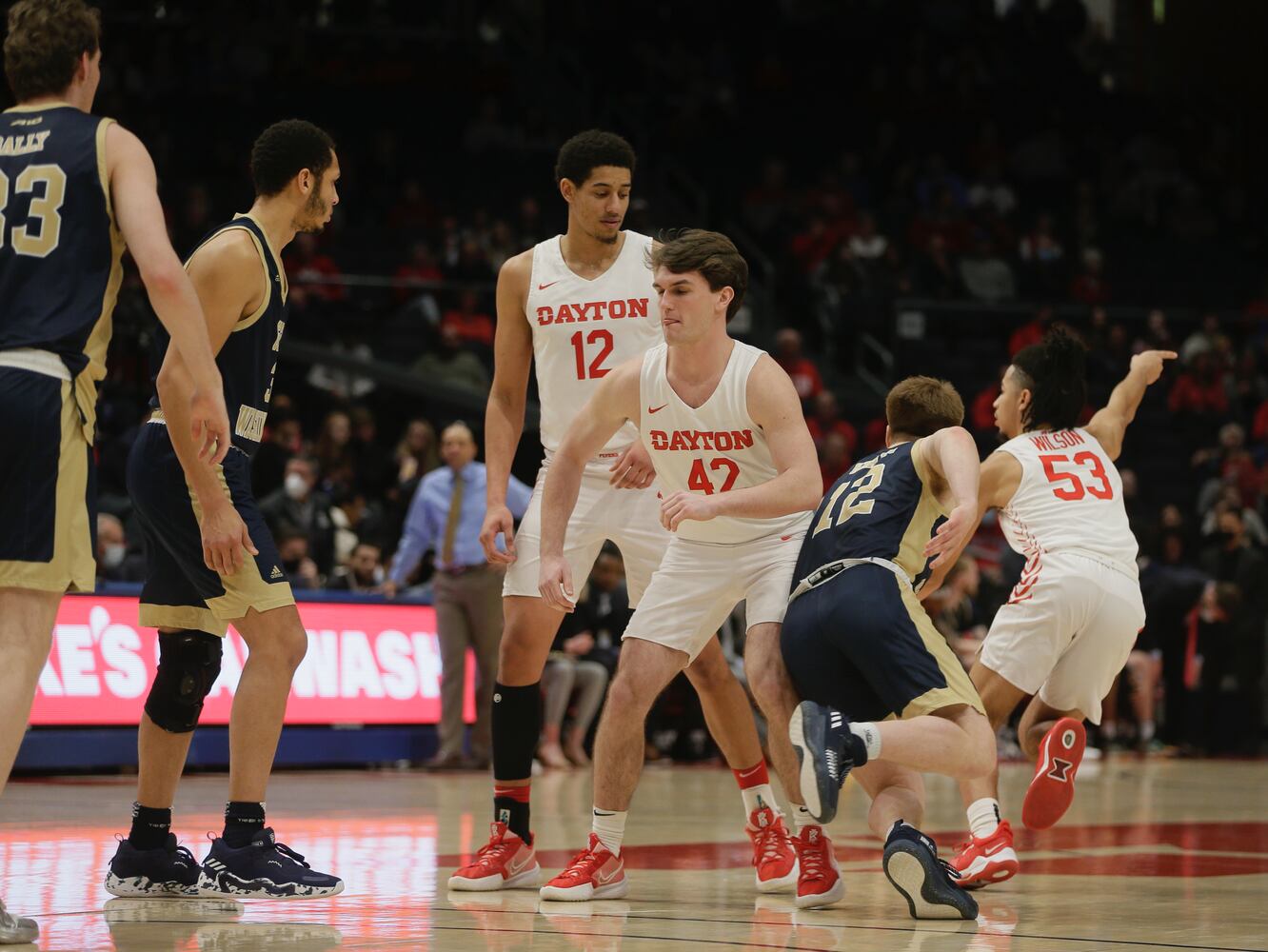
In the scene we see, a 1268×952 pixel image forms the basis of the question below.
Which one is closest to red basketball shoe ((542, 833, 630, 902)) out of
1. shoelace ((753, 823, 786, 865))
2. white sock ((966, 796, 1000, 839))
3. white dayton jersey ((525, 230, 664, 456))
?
shoelace ((753, 823, 786, 865))

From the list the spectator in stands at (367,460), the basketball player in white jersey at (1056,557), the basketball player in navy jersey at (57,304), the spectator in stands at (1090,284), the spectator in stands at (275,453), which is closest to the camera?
the basketball player in navy jersey at (57,304)

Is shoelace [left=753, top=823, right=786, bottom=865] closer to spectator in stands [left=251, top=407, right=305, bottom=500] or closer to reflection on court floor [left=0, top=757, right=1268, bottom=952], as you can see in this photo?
reflection on court floor [left=0, top=757, right=1268, bottom=952]

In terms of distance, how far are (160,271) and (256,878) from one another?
5.85 ft

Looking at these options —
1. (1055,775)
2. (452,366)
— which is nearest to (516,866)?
(1055,775)

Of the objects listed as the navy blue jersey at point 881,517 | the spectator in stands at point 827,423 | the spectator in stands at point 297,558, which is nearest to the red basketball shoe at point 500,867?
the navy blue jersey at point 881,517

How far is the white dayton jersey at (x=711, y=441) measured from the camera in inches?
210

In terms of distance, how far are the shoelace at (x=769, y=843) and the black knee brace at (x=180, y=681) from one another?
1.81m

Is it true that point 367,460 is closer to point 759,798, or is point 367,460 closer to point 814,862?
point 759,798

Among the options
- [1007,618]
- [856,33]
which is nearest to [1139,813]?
[1007,618]

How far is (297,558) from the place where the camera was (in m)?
12.0

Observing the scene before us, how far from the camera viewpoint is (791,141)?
2183 centimetres

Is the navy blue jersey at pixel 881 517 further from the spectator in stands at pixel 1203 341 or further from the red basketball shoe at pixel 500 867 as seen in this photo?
the spectator in stands at pixel 1203 341

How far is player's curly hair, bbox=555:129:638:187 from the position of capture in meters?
5.88

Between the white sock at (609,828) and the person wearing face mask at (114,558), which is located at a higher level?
the person wearing face mask at (114,558)
